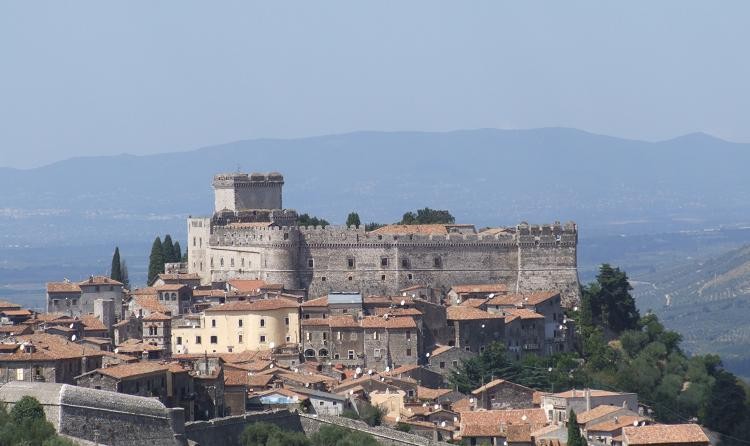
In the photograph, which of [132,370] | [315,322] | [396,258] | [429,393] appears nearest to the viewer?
[132,370]

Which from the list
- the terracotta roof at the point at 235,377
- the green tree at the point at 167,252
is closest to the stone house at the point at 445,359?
the terracotta roof at the point at 235,377

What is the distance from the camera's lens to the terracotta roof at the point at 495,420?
5688cm

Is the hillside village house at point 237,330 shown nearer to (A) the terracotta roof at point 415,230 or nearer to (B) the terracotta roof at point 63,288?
(B) the terracotta roof at point 63,288

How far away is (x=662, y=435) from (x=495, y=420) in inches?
209

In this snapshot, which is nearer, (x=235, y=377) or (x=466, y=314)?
(x=235, y=377)

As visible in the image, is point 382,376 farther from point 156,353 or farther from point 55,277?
point 55,277

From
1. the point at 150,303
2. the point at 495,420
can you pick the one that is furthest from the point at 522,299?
the point at 495,420

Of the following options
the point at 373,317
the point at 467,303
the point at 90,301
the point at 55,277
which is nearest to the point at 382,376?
the point at 373,317

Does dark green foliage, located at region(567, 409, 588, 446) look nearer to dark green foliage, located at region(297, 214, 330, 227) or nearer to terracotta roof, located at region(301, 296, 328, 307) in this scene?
terracotta roof, located at region(301, 296, 328, 307)

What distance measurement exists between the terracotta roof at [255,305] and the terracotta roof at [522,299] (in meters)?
8.67

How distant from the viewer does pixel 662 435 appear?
55.0 metres

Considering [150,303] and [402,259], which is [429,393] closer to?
[150,303]

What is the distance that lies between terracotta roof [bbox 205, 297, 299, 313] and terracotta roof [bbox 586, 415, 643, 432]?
45.2 feet

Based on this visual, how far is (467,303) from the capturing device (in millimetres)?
73438
